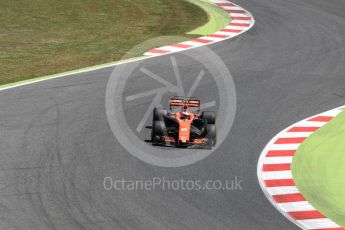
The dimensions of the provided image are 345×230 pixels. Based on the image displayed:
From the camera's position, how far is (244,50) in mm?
25297

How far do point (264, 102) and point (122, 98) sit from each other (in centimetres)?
372

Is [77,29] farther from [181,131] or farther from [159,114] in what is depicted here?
[181,131]

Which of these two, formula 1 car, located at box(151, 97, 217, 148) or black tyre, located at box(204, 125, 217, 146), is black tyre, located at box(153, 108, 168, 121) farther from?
black tyre, located at box(204, 125, 217, 146)

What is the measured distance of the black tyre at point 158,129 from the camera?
16.9 meters

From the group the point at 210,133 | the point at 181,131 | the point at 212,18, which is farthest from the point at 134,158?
the point at 212,18

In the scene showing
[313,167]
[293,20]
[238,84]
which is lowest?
[313,167]

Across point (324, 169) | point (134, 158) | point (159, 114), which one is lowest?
point (324, 169)

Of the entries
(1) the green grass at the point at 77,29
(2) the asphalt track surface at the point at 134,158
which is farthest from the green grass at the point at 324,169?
(1) the green grass at the point at 77,29

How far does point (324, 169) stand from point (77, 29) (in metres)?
14.4

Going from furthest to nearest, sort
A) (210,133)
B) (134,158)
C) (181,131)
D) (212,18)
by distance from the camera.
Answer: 1. (212,18)
2. (210,133)
3. (181,131)
4. (134,158)

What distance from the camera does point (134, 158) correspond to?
16141 mm

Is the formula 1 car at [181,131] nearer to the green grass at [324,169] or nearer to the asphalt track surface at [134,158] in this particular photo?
the asphalt track surface at [134,158]

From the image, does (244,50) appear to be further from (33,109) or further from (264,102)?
(33,109)

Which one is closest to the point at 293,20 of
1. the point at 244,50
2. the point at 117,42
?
the point at 244,50
